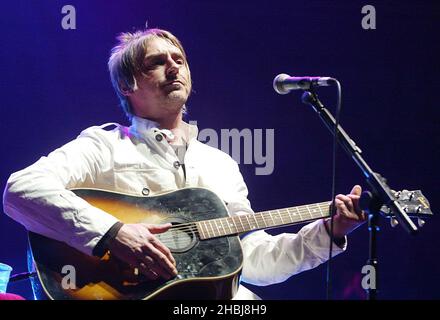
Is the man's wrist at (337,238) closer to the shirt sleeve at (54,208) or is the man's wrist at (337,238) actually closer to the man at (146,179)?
the man at (146,179)

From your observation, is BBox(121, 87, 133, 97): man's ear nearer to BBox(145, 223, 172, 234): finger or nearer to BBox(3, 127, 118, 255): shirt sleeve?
BBox(3, 127, 118, 255): shirt sleeve

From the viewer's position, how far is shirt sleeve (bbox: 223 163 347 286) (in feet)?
10.6

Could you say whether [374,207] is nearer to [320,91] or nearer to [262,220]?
[262,220]

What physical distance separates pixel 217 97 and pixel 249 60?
335mm

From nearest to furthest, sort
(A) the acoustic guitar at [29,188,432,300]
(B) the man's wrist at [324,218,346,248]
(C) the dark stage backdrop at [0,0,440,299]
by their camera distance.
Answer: (A) the acoustic guitar at [29,188,432,300]
(B) the man's wrist at [324,218,346,248]
(C) the dark stage backdrop at [0,0,440,299]

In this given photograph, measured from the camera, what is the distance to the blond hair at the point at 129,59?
12.1ft

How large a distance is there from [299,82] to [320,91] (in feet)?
4.58

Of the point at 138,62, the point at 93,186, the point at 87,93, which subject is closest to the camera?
the point at 93,186

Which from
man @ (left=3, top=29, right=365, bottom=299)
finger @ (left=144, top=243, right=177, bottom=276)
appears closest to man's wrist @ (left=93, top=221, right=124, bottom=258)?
man @ (left=3, top=29, right=365, bottom=299)

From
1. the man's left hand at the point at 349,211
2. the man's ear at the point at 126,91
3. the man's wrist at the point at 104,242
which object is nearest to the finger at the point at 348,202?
the man's left hand at the point at 349,211

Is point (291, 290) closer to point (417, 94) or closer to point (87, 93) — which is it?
point (417, 94)

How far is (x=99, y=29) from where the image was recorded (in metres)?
3.98

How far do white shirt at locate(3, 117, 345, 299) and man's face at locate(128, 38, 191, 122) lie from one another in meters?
0.12

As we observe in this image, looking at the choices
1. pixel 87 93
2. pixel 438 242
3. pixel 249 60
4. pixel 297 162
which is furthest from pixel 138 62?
pixel 438 242
